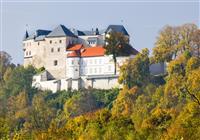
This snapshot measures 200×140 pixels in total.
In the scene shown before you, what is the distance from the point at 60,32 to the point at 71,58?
6821 mm

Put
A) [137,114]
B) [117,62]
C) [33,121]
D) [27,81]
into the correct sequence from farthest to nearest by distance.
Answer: [27,81] → [117,62] → [33,121] → [137,114]

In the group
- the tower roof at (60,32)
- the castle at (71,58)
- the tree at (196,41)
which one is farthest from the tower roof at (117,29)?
the tree at (196,41)

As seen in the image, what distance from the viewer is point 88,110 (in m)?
87.9

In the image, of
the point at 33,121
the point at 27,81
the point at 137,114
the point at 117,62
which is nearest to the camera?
the point at 137,114

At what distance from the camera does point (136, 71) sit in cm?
8719

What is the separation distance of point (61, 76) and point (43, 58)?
190 inches

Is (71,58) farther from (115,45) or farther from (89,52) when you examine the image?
(115,45)

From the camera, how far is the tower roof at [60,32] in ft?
323

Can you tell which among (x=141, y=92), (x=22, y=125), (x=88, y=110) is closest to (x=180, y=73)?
(x=141, y=92)

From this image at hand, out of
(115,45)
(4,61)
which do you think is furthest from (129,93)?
(4,61)

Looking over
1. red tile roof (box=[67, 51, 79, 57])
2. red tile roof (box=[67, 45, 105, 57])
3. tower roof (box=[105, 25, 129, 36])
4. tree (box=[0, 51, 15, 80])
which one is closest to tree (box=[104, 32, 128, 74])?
red tile roof (box=[67, 45, 105, 57])

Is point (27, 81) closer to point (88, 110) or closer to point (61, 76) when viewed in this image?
point (61, 76)

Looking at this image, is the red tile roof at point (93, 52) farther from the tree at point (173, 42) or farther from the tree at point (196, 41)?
the tree at point (196, 41)

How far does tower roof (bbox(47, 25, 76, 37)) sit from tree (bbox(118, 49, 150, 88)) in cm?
1309
